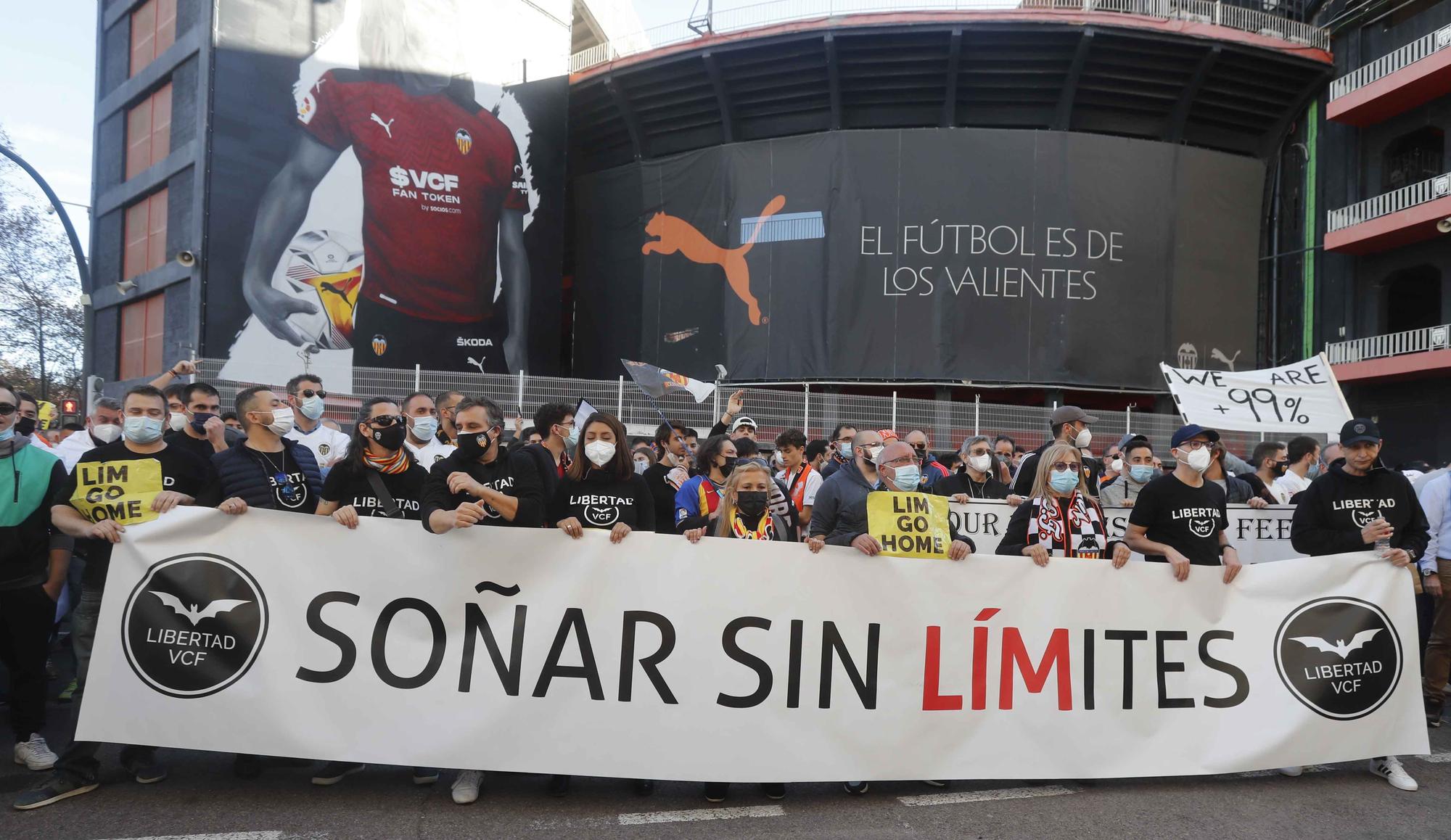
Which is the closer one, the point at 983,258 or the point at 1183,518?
the point at 1183,518

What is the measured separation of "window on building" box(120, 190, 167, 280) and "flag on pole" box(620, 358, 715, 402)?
59.4 feet

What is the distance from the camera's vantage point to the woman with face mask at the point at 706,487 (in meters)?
6.49

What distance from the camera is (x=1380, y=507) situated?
19.0 feet

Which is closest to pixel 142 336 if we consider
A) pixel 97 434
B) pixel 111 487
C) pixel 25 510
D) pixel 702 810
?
pixel 97 434

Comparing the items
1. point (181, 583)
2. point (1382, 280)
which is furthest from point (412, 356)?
point (1382, 280)

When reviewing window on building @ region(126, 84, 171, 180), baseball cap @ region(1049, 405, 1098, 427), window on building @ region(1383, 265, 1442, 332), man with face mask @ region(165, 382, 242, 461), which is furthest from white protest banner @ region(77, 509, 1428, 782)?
window on building @ region(1383, 265, 1442, 332)

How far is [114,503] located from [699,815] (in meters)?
3.06

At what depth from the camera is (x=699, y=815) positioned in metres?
4.43

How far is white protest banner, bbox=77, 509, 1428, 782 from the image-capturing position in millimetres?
4488

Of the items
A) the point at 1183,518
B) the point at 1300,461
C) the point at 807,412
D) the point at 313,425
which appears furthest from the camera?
the point at 807,412

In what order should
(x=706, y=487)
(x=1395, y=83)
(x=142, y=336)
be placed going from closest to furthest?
(x=706, y=487)
(x=1395, y=83)
(x=142, y=336)

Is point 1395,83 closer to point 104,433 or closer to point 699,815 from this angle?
point 699,815

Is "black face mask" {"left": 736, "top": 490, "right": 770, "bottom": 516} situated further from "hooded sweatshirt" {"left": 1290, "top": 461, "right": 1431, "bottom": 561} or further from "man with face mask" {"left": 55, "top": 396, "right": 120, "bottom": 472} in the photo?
"hooded sweatshirt" {"left": 1290, "top": 461, "right": 1431, "bottom": 561}

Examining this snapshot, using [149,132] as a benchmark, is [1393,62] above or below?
above
